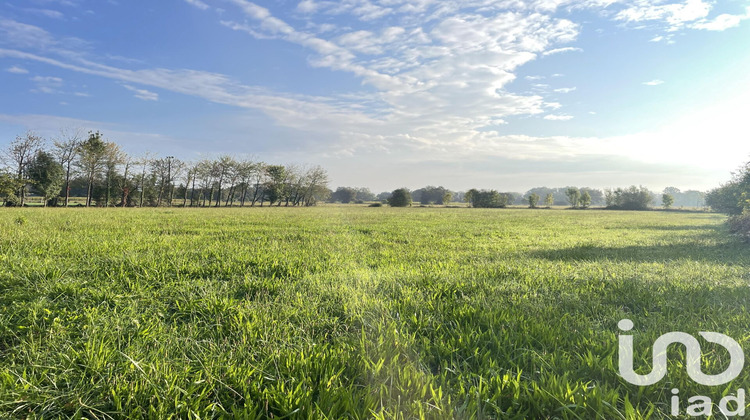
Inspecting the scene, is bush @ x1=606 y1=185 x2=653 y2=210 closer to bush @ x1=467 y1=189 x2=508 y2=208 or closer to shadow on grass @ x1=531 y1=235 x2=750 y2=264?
bush @ x1=467 y1=189 x2=508 y2=208

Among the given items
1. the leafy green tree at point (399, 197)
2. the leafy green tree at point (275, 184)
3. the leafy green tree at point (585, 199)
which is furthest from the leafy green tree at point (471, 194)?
the leafy green tree at point (275, 184)

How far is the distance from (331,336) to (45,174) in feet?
204

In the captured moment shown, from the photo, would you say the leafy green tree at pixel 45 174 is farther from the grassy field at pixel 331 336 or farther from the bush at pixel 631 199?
the bush at pixel 631 199

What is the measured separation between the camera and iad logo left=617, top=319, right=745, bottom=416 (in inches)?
80.9

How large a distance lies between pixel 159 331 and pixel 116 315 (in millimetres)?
692

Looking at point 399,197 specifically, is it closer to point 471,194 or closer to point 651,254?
point 471,194

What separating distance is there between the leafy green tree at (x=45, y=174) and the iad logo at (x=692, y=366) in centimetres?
6258

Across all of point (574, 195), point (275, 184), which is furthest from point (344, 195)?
point (574, 195)

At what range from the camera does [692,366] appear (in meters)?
2.46

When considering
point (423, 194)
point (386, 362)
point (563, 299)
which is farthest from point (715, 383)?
point (423, 194)

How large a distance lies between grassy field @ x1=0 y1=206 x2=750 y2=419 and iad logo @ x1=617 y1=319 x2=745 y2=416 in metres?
0.06

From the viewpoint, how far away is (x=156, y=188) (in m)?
64.1

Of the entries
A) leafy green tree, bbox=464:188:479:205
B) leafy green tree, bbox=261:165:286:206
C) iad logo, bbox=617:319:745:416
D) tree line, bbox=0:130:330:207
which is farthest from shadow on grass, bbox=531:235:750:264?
leafy green tree, bbox=464:188:479:205

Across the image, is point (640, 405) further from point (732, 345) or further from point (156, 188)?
point (156, 188)
